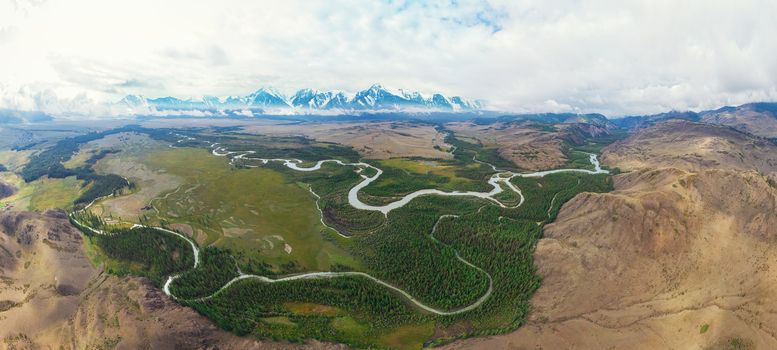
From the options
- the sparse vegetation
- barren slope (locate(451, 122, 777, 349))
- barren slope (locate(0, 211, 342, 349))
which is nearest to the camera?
barren slope (locate(0, 211, 342, 349))

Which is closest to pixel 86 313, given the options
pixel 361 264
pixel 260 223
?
pixel 260 223

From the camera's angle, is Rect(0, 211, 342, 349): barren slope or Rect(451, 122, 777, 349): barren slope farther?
Rect(451, 122, 777, 349): barren slope

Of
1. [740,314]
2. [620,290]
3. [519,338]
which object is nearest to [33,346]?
[519,338]

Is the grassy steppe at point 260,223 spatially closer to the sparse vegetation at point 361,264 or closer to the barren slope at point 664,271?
the sparse vegetation at point 361,264

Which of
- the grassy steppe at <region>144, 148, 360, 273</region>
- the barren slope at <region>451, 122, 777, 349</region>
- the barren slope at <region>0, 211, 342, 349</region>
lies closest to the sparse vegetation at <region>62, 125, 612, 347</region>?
the grassy steppe at <region>144, 148, 360, 273</region>

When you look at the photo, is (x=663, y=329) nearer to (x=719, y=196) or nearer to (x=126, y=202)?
(x=719, y=196)

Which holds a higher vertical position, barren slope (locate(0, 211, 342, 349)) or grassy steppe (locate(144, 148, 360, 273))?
grassy steppe (locate(144, 148, 360, 273))

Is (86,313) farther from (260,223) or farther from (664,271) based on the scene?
(664,271)

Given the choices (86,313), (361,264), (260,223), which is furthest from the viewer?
(260,223)

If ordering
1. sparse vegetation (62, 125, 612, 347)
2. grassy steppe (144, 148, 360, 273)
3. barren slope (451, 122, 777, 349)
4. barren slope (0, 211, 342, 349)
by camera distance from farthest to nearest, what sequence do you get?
grassy steppe (144, 148, 360, 273), sparse vegetation (62, 125, 612, 347), barren slope (451, 122, 777, 349), barren slope (0, 211, 342, 349)

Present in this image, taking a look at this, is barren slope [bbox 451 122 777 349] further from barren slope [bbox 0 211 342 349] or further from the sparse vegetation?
barren slope [bbox 0 211 342 349]
